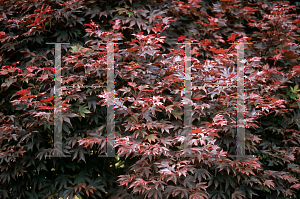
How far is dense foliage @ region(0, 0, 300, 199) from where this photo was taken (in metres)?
2.29

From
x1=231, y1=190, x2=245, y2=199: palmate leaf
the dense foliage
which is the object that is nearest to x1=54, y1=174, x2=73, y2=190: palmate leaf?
the dense foliage

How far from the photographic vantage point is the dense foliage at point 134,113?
7.53 feet

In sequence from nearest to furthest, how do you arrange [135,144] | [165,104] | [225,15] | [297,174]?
[135,144]
[165,104]
[297,174]
[225,15]

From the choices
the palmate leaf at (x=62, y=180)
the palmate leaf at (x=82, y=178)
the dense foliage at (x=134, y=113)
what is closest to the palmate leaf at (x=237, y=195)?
the dense foliage at (x=134, y=113)

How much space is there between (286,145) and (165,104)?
1.68m

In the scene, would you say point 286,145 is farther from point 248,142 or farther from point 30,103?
point 30,103

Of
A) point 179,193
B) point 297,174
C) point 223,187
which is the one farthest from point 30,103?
point 297,174

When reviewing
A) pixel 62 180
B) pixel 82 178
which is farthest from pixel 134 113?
pixel 62 180

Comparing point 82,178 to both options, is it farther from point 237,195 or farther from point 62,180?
point 237,195

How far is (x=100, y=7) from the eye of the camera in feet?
9.75

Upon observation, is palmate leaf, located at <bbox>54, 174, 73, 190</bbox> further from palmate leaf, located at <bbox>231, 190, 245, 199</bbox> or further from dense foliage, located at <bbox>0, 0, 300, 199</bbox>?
palmate leaf, located at <bbox>231, 190, 245, 199</bbox>

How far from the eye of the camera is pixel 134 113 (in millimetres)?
2338

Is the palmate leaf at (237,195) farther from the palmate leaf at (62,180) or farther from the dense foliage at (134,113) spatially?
the palmate leaf at (62,180)

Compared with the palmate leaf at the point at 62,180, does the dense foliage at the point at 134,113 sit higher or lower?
higher
